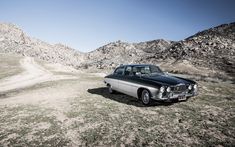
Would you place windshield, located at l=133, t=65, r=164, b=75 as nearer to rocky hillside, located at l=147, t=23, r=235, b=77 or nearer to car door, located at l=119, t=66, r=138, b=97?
car door, located at l=119, t=66, r=138, b=97

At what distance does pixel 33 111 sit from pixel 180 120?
5.65 m

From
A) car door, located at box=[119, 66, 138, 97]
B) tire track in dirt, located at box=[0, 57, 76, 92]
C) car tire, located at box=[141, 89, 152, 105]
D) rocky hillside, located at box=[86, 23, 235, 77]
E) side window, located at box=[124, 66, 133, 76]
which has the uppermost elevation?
rocky hillside, located at box=[86, 23, 235, 77]

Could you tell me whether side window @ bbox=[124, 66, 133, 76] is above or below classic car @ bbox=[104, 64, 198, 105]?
above

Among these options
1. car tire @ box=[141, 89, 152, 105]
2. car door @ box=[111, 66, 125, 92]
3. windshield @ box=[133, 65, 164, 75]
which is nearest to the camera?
car tire @ box=[141, 89, 152, 105]

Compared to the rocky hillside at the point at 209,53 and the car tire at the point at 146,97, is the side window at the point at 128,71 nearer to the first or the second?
the car tire at the point at 146,97

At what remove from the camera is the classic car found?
7.98 metres

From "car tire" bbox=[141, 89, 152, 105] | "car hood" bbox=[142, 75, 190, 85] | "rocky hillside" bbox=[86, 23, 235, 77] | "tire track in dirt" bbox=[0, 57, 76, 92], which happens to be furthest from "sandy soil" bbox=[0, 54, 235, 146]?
"rocky hillside" bbox=[86, 23, 235, 77]

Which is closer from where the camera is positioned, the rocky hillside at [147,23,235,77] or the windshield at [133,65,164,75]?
the windshield at [133,65,164,75]

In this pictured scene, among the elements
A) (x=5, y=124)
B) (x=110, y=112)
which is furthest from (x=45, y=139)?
(x=110, y=112)

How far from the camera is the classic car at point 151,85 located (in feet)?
26.2

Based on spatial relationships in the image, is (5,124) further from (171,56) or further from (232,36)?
(232,36)

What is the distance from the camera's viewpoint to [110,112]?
8.01m

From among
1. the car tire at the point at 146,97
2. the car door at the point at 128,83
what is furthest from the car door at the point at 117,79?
the car tire at the point at 146,97

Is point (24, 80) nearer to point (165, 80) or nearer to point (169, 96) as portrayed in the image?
point (165, 80)
